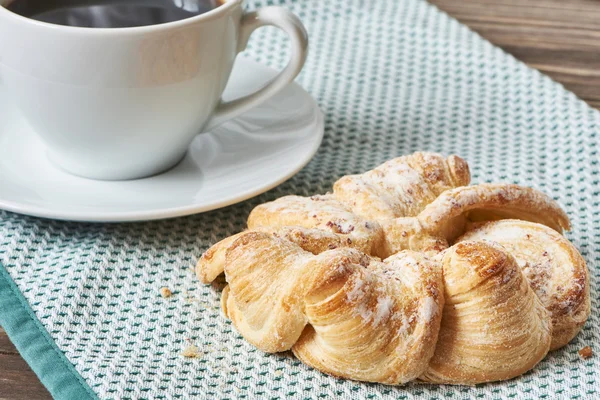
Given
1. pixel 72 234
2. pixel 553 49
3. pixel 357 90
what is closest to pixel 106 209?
pixel 72 234

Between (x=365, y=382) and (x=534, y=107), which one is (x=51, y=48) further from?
(x=534, y=107)

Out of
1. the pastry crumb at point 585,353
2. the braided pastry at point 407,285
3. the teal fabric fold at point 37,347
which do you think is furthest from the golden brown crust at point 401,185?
the teal fabric fold at point 37,347

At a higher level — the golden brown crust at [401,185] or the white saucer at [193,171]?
the golden brown crust at [401,185]

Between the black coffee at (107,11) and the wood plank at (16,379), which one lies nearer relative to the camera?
the wood plank at (16,379)

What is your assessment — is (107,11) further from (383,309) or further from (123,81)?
(383,309)

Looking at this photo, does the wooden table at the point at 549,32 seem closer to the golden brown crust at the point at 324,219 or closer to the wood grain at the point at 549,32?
the wood grain at the point at 549,32

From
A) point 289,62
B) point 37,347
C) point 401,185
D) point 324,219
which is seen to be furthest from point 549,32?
point 37,347

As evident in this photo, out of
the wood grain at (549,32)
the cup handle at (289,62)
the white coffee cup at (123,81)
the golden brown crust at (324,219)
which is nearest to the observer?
the golden brown crust at (324,219)

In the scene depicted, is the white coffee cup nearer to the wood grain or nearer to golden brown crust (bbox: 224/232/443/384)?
golden brown crust (bbox: 224/232/443/384)
